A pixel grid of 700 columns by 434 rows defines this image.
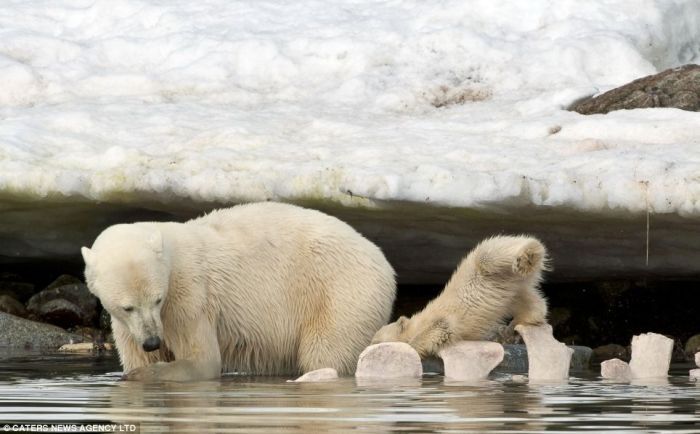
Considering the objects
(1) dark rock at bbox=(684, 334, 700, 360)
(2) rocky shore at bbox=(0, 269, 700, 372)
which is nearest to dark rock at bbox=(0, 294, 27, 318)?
(2) rocky shore at bbox=(0, 269, 700, 372)

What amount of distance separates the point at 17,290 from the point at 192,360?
5263 mm

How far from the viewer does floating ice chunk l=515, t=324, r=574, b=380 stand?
25.1 ft

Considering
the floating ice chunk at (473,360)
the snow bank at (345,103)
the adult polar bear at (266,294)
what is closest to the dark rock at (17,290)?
the snow bank at (345,103)

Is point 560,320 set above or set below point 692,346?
above

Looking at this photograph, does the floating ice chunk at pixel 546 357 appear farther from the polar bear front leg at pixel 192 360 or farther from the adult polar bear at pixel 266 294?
the polar bear front leg at pixel 192 360

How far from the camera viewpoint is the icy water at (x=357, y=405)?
4785mm

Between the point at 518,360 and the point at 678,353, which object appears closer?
the point at 518,360

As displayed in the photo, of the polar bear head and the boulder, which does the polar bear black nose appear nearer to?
the polar bear head

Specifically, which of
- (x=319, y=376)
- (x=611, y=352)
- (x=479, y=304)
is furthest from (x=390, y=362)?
(x=611, y=352)

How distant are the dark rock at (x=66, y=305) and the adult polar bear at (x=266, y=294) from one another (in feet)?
11.7

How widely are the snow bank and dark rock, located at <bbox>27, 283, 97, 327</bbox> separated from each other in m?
1.59

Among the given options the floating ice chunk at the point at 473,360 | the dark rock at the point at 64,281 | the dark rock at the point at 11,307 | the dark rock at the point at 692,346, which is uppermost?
the dark rock at the point at 64,281

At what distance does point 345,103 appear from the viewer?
12117mm

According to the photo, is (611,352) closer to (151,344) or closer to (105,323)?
(105,323)
